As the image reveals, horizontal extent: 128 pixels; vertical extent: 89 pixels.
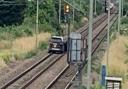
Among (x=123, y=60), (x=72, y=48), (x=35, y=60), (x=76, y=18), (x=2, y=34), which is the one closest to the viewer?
(x=72, y=48)

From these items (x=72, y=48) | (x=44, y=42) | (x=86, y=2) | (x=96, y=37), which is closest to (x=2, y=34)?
(x=44, y=42)

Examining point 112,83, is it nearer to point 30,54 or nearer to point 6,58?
point 6,58

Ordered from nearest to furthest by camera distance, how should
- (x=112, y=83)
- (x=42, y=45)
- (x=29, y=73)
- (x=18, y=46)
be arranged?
(x=112, y=83), (x=29, y=73), (x=18, y=46), (x=42, y=45)

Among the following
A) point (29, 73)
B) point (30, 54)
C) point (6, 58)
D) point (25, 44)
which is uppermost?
point (25, 44)

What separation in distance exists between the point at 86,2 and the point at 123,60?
2666 inches

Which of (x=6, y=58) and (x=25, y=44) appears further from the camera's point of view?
(x=25, y=44)

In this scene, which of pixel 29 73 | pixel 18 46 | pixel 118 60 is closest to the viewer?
pixel 29 73

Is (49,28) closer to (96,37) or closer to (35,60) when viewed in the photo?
(96,37)

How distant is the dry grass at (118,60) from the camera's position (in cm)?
3214

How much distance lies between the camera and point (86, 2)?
347 feet

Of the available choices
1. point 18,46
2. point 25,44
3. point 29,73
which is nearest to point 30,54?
point 18,46

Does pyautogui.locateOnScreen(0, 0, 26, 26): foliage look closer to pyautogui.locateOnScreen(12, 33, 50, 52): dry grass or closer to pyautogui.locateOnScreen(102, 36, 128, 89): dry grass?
pyautogui.locateOnScreen(12, 33, 50, 52): dry grass

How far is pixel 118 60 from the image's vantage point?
37.8m

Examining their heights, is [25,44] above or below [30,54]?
above
